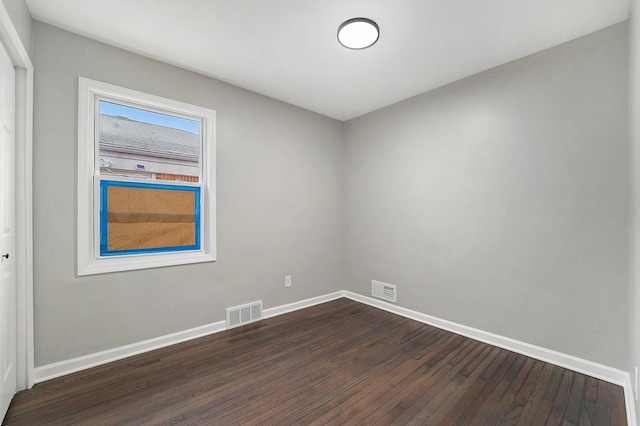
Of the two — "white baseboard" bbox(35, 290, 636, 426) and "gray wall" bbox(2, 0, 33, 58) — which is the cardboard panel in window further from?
"gray wall" bbox(2, 0, 33, 58)

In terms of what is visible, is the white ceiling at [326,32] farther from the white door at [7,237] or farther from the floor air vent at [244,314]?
the floor air vent at [244,314]

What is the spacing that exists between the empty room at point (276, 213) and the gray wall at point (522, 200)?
0.05 ft

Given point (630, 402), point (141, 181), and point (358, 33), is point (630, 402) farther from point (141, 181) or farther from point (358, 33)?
point (141, 181)

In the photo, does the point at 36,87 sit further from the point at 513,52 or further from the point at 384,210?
the point at 513,52

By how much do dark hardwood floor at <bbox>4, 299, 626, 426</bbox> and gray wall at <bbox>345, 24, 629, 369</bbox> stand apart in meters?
0.45

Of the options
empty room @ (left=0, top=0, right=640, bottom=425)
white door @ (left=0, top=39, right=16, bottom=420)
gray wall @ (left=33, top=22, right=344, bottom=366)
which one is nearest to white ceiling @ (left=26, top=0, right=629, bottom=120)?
empty room @ (left=0, top=0, right=640, bottom=425)

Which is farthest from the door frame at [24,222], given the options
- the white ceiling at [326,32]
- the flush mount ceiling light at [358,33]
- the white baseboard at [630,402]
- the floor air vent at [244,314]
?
the white baseboard at [630,402]

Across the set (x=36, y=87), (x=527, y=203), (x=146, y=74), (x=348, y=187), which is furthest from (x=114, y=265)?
(x=527, y=203)

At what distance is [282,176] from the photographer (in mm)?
3479

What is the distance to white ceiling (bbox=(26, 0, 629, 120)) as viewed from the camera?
1902 millimetres

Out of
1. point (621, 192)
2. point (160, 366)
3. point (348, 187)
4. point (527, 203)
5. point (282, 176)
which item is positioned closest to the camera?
point (621, 192)

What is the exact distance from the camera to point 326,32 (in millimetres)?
2166

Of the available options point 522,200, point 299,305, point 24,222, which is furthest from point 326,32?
point 299,305

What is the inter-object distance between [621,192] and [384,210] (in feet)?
6.87
